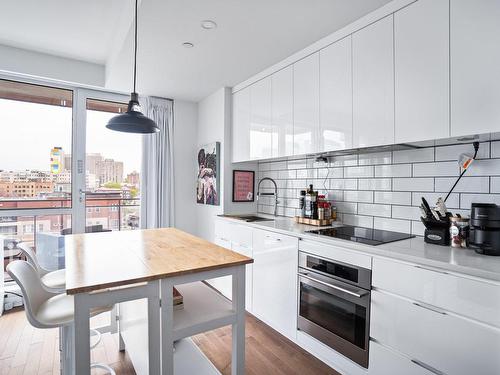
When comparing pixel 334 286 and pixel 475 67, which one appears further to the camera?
pixel 334 286

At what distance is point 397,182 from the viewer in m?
2.27

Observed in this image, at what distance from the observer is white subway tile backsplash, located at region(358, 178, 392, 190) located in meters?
2.33

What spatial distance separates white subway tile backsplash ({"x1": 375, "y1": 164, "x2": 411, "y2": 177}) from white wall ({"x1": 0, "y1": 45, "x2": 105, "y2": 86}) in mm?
3345

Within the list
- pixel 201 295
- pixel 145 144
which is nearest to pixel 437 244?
pixel 201 295

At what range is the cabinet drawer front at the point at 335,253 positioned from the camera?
5.91ft

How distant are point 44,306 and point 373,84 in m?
2.56

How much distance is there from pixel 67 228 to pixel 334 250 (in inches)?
130

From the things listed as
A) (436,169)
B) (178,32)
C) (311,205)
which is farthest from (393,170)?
(178,32)

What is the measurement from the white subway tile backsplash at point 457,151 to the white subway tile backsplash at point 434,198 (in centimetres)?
25

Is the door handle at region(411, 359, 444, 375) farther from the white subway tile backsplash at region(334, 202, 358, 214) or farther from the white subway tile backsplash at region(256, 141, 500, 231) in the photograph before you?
the white subway tile backsplash at region(334, 202, 358, 214)

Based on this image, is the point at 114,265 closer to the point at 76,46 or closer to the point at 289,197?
the point at 289,197

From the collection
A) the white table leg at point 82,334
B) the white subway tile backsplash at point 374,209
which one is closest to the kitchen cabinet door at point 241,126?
the white subway tile backsplash at point 374,209

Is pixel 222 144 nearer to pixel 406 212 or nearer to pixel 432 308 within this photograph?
pixel 406 212

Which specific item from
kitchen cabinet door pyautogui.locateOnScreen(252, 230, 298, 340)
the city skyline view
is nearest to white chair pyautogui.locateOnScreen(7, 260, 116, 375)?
kitchen cabinet door pyautogui.locateOnScreen(252, 230, 298, 340)
